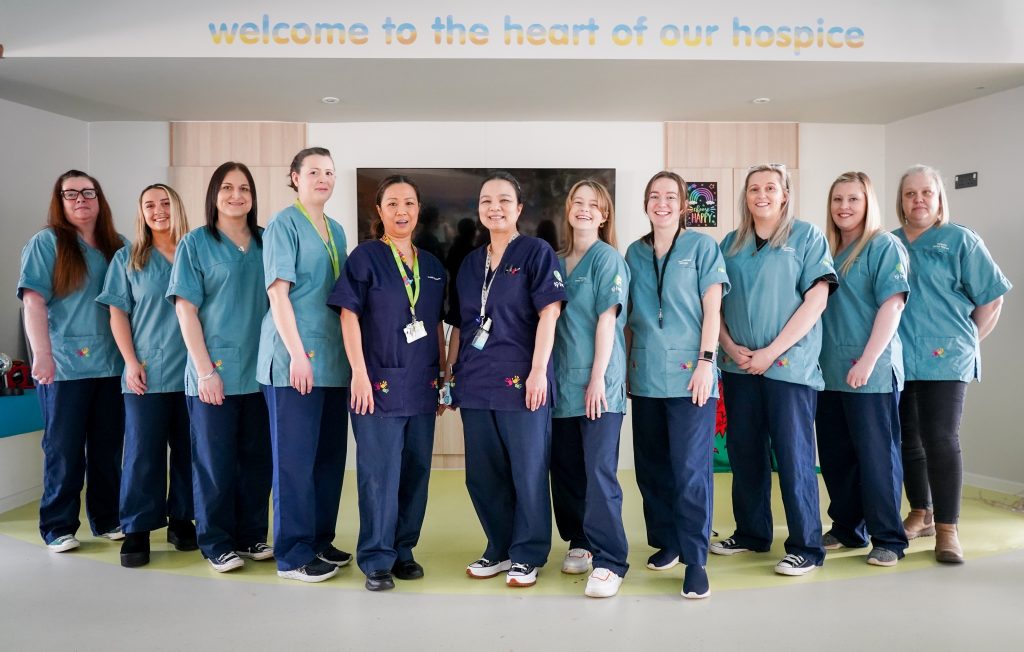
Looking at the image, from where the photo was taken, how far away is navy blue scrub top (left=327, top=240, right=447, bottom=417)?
2574 mm

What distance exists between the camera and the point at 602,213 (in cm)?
274

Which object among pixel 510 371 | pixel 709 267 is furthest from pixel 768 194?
pixel 510 371

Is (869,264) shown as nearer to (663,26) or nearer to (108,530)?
(663,26)

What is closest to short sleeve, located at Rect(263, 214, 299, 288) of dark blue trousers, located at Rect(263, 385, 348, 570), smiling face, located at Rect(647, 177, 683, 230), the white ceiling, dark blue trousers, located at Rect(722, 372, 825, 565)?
dark blue trousers, located at Rect(263, 385, 348, 570)

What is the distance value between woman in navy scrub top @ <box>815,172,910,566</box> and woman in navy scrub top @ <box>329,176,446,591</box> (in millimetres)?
1563

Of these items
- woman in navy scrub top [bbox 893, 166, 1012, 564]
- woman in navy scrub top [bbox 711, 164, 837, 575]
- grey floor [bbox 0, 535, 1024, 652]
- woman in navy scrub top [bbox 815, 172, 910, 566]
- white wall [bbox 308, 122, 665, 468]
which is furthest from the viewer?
white wall [bbox 308, 122, 665, 468]

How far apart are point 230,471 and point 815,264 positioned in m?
2.29

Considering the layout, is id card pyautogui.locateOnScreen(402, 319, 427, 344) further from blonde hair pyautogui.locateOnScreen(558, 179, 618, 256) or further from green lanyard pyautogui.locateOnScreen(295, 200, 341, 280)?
blonde hair pyautogui.locateOnScreen(558, 179, 618, 256)

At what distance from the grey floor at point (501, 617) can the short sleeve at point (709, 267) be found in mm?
1065

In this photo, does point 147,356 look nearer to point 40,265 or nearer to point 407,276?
point 40,265

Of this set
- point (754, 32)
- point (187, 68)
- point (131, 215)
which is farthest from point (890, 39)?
point (131, 215)

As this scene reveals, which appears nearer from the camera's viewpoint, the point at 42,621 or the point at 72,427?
the point at 42,621

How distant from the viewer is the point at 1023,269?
168 inches

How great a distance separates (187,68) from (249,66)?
328mm
